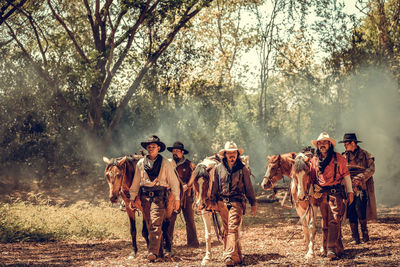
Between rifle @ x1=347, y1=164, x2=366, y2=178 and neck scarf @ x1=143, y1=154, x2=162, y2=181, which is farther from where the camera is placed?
rifle @ x1=347, y1=164, x2=366, y2=178

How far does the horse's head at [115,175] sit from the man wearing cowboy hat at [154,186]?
0.25m

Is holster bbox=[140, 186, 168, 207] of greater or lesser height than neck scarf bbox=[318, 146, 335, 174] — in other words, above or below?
below

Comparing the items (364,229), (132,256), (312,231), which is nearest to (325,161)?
(312,231)

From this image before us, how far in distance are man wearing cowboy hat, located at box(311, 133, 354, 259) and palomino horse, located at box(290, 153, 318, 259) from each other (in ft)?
0.58

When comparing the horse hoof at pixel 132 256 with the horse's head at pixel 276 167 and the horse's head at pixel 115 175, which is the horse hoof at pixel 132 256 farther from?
the horse's head at pixel 276 167

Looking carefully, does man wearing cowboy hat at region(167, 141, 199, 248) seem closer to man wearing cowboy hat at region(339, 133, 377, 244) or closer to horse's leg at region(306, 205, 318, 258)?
horse's leg at region(306, 205, 318, 258)

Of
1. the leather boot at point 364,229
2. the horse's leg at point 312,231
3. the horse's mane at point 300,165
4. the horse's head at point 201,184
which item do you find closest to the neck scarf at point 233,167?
the horse's head at point 201,184

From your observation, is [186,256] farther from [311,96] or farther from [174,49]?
[311,96]

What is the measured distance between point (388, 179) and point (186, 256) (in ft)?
62.0

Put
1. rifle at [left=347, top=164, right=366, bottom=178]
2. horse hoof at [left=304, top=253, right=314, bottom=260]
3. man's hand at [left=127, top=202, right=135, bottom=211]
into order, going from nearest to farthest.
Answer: horse hoof at [left=304, top=253, right=314, bottom=260]
man's hand at [left=127, top=202, right=135, bottom=211]
rifle at [left=347, top=164, right=366, bottom=178]

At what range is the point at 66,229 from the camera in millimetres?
13711

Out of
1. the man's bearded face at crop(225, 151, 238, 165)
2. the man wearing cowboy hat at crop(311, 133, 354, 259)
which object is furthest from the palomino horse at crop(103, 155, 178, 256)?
the man wearing cowboy hat at crop(311, 133, 354, 259)

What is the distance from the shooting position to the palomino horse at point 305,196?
8641 mm

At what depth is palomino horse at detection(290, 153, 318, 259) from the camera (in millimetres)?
8641
